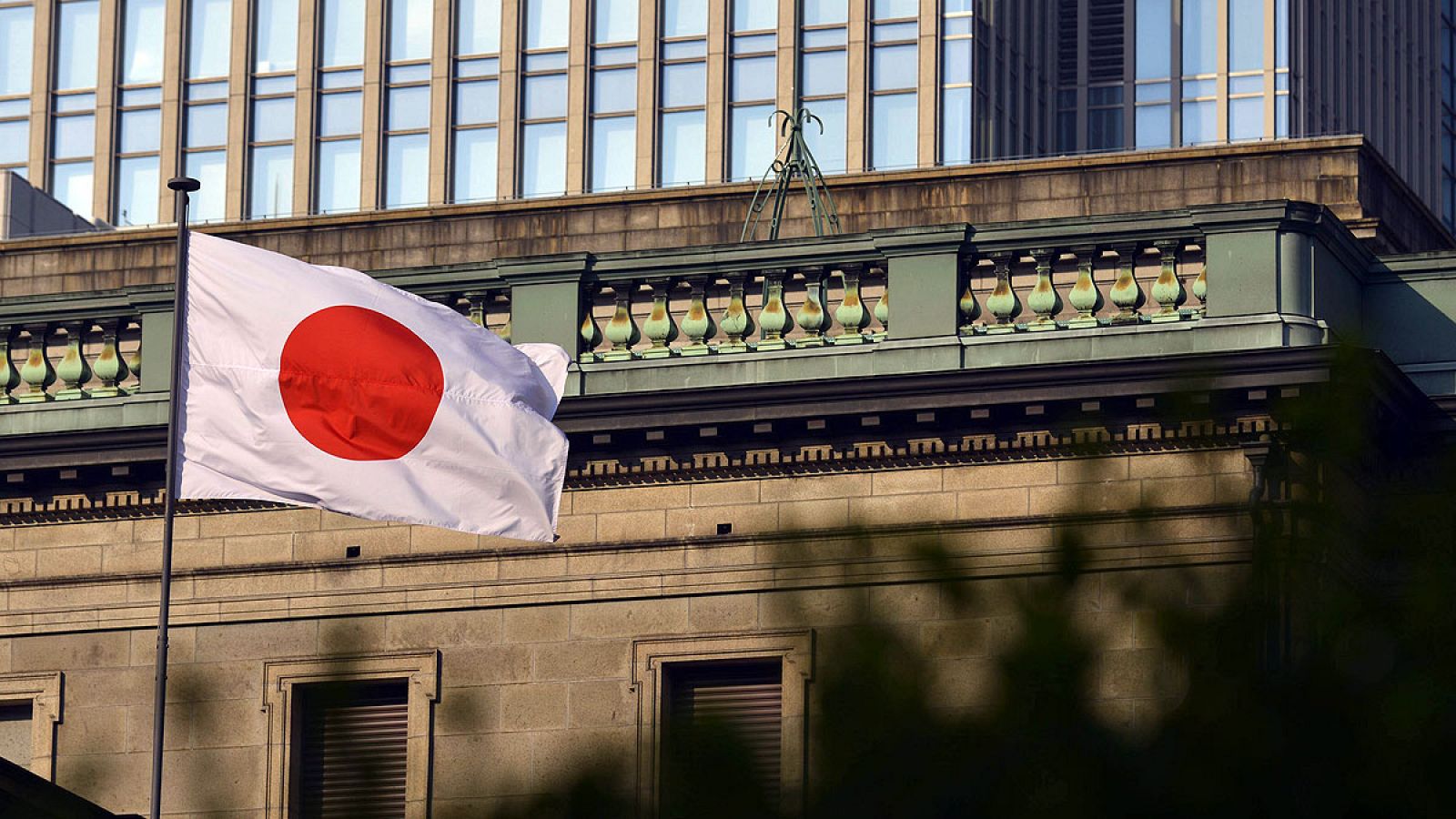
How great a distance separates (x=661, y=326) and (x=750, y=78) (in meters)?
58.1

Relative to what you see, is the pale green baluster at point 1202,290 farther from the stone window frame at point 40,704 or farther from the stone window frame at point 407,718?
the stone window frame at point 40,704

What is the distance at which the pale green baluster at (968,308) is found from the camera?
1172 inches

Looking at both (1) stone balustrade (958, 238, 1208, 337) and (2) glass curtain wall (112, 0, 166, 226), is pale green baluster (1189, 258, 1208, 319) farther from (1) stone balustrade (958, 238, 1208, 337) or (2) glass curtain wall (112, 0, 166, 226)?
(2) glass curtain wall (112, 0, 166, 226)

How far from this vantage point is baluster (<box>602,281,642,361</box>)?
30.6 metres

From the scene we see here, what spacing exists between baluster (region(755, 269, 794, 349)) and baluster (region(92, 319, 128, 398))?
535cm

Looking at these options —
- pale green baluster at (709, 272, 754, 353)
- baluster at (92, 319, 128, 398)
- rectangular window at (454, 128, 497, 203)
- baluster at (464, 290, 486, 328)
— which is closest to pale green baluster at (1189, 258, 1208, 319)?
pale green baluster at (709, 272, 754, 353)

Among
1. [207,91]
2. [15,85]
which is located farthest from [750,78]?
[15,85]

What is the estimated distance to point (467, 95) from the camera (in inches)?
3546

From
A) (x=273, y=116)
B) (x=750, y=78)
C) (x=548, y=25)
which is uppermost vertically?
(x=548, y=25)

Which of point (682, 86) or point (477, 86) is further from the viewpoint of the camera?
point (477, 86)

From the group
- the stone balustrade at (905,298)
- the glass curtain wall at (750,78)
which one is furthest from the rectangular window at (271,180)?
the stone balustrade at (905,298)

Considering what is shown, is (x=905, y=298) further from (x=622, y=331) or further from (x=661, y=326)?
(x=622, y=331)

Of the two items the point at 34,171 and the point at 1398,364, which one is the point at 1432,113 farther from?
the point at 1398,364

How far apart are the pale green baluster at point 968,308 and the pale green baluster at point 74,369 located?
729cm
